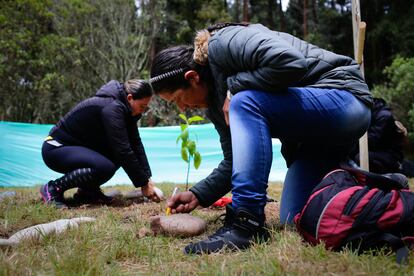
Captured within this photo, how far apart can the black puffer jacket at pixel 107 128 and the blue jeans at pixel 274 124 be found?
1673 mm

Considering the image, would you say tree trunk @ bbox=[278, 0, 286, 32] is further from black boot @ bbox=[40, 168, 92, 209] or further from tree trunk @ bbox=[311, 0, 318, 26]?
black boot @ bbox=[40, 168, 92, 209]

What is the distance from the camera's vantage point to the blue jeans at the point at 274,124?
1569 mm

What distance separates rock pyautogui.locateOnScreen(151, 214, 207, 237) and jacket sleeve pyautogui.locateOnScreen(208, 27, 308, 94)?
2.15 ft

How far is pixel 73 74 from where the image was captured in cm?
1405

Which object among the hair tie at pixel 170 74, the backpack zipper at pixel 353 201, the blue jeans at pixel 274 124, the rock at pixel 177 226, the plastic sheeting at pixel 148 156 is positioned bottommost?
the plastic sheeting at pixel 148 156

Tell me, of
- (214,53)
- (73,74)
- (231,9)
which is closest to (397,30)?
(231,9)

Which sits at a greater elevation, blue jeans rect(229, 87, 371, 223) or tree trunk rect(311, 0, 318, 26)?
tree trunk rect(311, 0, 318, 26)

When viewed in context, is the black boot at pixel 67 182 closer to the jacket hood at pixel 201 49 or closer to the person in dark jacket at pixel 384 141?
the jacket hood at pixel 201 49

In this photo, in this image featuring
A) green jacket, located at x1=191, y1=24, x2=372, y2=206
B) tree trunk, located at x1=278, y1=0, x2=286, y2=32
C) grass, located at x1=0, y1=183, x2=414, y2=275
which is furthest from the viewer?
tree trunk, located at x1=278, y1=0, x2=286, y2=32

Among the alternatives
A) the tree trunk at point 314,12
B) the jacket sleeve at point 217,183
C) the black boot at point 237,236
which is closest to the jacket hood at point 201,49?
the jacket sleeve at point 217,183

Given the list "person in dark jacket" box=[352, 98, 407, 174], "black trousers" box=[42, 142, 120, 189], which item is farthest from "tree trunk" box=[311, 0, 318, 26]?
"black trousers" box=[42, 142, 120, 189]

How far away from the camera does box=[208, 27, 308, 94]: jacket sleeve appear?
153 cm

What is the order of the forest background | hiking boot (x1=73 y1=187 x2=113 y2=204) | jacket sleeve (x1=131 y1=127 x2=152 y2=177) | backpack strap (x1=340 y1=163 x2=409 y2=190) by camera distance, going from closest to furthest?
backpack strap (x1=340 y1=163 x2=409 y2=190), hiking boot (x1=73 y1=187 x2=113 y2=204), jacket sleeve (x1=131 y1=127 x2=152 y2=177), the forest background

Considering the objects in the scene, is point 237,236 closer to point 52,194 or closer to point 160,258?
point 160,258
